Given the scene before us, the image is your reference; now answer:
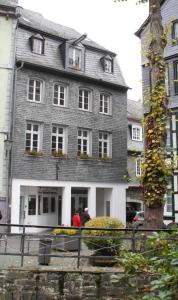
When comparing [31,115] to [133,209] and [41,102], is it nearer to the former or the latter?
[41,102]

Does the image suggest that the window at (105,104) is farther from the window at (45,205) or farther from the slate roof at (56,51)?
the window at (45,205)

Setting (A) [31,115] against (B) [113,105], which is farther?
(B) [113,105]

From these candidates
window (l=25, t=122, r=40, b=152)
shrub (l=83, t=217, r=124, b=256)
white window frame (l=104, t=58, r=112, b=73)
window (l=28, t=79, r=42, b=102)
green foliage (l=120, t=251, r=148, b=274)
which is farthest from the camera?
white window frame (l=104, t=58, r=112, b=73)

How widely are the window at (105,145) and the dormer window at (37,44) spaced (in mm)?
6519

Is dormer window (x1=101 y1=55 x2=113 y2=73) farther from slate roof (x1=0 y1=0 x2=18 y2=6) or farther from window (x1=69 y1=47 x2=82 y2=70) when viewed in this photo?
slate roof (x1=0 y1=0 x2=18 y2=6)

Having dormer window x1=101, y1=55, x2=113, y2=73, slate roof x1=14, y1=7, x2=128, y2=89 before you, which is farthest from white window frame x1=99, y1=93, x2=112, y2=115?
dormer window x1=101, y1=55, x2=113, y2=73

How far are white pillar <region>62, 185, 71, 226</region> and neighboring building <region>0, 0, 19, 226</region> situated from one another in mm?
4019

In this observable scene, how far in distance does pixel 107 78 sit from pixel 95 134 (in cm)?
417

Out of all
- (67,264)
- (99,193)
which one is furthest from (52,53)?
(67,264)

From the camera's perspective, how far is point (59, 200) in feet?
90.1

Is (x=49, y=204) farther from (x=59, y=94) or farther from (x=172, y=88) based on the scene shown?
(x=172, y=88)

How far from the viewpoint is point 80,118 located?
87.8ft

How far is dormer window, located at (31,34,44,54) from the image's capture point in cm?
2541

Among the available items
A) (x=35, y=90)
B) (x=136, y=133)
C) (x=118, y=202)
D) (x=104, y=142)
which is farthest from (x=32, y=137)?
(x=136, y=133)
